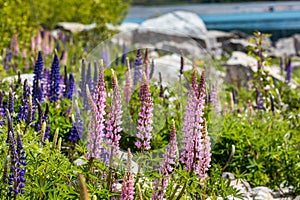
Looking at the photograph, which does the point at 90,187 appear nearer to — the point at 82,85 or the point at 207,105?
the point at 82,85

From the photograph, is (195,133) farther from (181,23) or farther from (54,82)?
(181,23)

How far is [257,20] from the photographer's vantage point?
113 feet

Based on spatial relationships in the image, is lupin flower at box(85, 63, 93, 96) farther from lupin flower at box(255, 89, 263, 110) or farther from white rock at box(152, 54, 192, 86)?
lupin flower at box(255, 89, 263, 110)

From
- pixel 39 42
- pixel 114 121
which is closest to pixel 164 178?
pixel 114 121

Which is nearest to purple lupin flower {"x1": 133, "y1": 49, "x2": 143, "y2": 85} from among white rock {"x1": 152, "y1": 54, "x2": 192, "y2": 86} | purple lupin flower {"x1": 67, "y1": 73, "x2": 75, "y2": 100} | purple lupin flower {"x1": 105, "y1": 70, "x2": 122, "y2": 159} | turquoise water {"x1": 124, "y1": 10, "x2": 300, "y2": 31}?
white rock {"x1": 152, "y1": 54, "x2": 192, "y2": 86}

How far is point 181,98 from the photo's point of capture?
13.3 ft

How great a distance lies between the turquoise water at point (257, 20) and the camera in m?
30.8

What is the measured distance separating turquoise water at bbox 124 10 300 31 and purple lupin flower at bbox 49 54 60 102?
2604cm

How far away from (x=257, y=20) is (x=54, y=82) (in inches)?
1234

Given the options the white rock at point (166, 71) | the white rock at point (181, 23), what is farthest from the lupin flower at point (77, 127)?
the white rock at point (181, 23)

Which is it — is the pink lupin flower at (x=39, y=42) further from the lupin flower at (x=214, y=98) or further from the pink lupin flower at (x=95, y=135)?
the pink lupin flower at (x=95, y=135)

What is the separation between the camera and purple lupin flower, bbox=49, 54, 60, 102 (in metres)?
4.11

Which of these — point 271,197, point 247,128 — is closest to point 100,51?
point 247,128

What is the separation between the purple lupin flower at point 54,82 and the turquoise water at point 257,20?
26.0 meters
